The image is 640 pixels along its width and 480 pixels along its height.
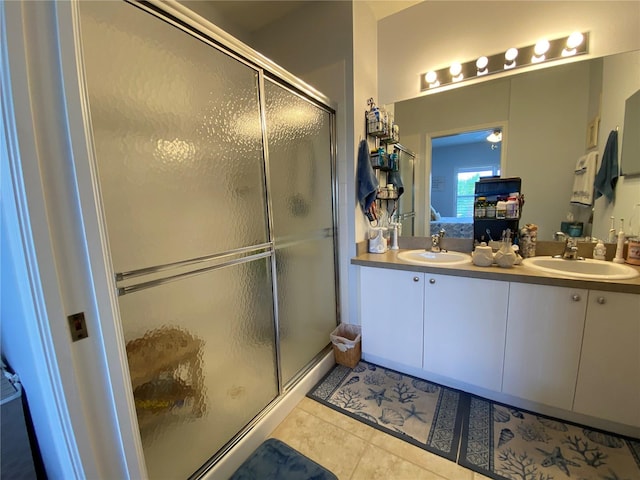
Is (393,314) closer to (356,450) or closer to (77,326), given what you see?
(356,450)

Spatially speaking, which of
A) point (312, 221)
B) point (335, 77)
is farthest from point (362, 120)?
point (312, 221)

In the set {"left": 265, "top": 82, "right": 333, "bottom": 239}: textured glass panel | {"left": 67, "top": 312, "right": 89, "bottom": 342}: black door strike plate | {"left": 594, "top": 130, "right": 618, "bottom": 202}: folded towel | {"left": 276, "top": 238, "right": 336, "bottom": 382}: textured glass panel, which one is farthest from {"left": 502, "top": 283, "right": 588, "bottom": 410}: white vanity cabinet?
{"left": 67, "top": 312, "right": 89, "bottom": 342}: black door strike plate

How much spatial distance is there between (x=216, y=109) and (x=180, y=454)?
4.69ft

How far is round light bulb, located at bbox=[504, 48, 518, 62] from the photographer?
5.60 feet

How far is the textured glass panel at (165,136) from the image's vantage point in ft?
2.68

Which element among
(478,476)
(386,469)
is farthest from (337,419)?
(478,476)

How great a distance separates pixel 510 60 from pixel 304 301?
2079 millimetres

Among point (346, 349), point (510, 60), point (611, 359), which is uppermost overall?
point (510, 60)

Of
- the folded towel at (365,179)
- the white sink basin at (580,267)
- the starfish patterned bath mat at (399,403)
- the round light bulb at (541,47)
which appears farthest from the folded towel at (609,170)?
the starfish patterned bath mat at (399,403)

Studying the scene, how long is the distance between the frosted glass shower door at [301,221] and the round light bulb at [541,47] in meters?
1.35

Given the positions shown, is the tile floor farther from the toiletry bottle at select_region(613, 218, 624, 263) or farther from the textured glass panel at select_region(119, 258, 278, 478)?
the toiletry bottle at select_region(613, 218, 624, 263)

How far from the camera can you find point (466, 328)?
62.5 inches

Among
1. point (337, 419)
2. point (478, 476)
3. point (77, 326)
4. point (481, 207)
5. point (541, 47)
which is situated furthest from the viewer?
point (481, 207)

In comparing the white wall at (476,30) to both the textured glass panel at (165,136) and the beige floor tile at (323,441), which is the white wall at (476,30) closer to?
the textured glass panel at (165,136)
